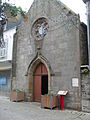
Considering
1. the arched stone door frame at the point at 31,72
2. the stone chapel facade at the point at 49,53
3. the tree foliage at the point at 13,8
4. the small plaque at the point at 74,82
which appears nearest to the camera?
the tree foliage at the point at 13,8

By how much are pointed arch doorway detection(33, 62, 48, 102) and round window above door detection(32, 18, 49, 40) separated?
2.25m

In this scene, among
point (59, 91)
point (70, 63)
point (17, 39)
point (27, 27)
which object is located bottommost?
point (59, 91)

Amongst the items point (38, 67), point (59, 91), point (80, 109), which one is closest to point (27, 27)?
point (38, 67)

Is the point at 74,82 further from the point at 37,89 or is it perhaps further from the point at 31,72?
the point at 31,72

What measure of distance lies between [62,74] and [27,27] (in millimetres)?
5684

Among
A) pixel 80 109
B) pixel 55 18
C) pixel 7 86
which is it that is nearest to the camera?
pixel 80 109

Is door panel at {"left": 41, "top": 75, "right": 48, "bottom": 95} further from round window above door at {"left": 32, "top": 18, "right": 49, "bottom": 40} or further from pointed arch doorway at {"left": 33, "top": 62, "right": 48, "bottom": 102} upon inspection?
round window above door at {"left": 32, "top": 18, "right": 49, "bottom": 40}

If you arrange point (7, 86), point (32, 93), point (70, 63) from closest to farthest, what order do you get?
1. point (70, 63)
2. point (32, 93)
3. point (7, 86)

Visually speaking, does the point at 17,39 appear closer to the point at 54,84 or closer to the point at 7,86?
the point at 7,86

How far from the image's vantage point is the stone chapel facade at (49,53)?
945cm

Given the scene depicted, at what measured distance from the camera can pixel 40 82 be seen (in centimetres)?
1173

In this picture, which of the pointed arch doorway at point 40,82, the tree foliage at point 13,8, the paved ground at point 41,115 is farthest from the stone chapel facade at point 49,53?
the tree foliage at point 13,8

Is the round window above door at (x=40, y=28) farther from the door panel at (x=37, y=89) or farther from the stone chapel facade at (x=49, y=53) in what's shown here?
the door panel at (x=37, y=89)

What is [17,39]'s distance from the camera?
1366cm
